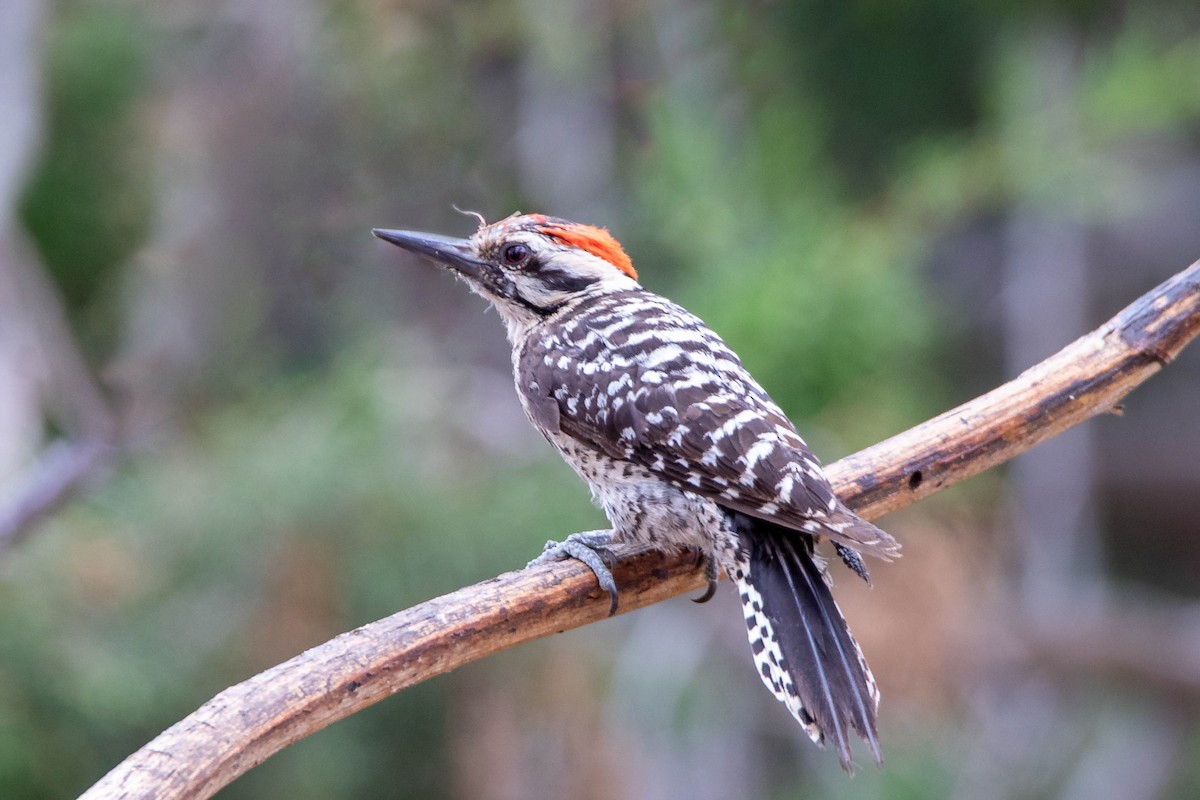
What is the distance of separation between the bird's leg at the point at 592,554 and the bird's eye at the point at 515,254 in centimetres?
81

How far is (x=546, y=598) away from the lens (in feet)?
8.57

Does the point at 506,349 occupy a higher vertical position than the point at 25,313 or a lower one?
higher

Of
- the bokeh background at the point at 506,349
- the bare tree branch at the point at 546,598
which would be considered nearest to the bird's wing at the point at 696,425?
the bare tree branch at the point at 546,598

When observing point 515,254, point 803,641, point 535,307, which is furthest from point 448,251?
point 803,641

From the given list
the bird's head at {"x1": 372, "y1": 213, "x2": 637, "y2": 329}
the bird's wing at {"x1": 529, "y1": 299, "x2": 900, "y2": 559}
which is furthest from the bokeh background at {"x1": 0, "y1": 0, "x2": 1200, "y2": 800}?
the bird's wing at {"x1": 529, "y1": 299, "x2": 900, "y2": 559}

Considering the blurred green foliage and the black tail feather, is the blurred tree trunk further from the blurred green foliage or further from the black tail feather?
the black tail feather

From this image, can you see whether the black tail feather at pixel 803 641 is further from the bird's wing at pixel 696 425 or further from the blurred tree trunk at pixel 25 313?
the blurred tree trunk at pixel 25 313

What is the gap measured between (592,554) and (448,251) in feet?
3.41

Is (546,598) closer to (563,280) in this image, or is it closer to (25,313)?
(563,280)

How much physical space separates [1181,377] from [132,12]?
6201mm

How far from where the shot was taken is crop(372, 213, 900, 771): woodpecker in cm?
252

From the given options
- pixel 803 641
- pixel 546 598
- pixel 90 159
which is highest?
pixel 90 159

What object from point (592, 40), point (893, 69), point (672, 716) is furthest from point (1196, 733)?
point (592, 40)

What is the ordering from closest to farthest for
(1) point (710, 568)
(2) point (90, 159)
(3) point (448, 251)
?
(1) point (710, 568)
(3) point (448, 251)
(2) point (90, 159)
